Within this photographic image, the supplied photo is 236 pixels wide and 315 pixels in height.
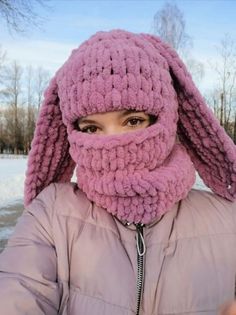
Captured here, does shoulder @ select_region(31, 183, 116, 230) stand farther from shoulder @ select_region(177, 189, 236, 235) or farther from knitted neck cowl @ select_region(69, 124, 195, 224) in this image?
shoulder @ select_region(177, 189, 236, 235)

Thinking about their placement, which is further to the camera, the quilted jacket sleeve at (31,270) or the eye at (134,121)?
the eye at (134,121)

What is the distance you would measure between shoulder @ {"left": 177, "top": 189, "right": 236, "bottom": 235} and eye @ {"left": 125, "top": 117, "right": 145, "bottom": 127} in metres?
0.35

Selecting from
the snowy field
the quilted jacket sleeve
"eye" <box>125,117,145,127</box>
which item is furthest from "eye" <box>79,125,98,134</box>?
the snowy field

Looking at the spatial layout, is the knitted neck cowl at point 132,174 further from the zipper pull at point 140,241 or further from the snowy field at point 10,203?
the snowy field at point 10,203

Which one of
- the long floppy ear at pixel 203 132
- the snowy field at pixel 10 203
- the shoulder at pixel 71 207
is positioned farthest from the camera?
the snowy field at pixel 10 203

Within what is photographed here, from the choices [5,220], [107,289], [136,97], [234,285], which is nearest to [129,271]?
[107,289]

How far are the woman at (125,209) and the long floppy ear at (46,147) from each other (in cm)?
1

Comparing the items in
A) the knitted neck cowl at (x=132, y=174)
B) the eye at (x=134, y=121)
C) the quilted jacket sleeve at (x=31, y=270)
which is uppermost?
the eye at (x=134, y=121)

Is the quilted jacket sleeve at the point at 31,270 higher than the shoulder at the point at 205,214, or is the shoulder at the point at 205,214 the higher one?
the shoulder at the point at 205,214

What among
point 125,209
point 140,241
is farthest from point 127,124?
point 140,241

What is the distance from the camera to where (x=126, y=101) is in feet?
5.65

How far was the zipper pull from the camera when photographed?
64.4 inches

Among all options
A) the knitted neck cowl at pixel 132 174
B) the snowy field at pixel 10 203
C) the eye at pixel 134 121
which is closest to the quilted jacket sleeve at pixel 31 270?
the knitted neck cowl at pixel 132 174

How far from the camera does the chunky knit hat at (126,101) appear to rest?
172 cm
